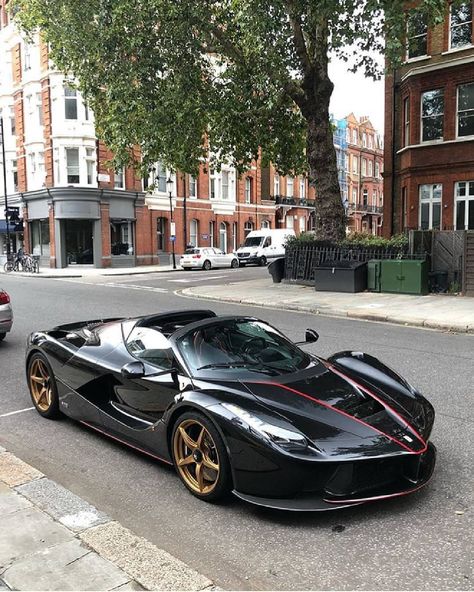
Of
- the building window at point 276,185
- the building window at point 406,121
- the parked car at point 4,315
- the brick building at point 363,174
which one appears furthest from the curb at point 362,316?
the brick building at point 363,174

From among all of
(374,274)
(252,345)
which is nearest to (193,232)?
(374,274)

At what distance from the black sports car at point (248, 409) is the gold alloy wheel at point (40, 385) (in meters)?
0.20

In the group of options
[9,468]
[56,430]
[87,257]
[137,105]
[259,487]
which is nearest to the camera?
[259,487]

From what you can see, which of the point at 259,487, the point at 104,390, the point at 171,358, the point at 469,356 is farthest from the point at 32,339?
the point at 469,356

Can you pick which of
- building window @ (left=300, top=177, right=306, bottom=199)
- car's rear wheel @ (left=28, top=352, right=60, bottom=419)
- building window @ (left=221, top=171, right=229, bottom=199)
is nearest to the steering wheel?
car's rear wheel @ (left=28, top=352, right=60, bottom=419)

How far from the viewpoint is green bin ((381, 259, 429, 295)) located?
16016mm

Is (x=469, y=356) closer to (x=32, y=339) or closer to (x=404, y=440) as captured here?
(x=404, y=440)

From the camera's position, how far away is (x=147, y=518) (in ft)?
Answer: 11.6

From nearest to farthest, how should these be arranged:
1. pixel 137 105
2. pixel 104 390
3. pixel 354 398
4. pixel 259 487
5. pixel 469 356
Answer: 1. pixel 259 487
2. pixel 354 398
3. pixel 104 390
4. pixel 469 356
5. pixel 137 105

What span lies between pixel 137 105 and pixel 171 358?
602 inches

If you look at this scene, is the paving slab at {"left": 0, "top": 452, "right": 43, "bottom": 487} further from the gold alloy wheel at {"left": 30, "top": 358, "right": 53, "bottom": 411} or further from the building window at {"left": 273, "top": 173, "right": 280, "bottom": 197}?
the building window at {"left": 273, "top": 173, "right": 280, "bottom": 197}

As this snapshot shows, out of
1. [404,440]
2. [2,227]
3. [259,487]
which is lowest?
[259,487]

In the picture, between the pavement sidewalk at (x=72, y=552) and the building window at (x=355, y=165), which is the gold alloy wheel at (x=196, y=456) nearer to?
the pavement sidewalk at (x=72, y=552)

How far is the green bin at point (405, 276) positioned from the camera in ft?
52.5
